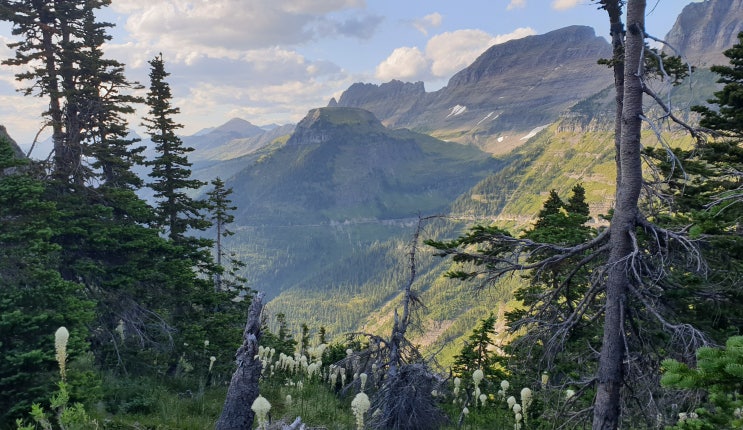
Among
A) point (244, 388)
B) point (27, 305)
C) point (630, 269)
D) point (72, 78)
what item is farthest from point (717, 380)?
point (72, 78)

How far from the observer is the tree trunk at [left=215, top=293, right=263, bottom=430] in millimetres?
6160

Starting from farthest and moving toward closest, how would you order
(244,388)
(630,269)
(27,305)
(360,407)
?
1. (27,305)
2. (244,388)
3. (630,269)
4. (360,407)

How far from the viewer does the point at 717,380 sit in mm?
3150

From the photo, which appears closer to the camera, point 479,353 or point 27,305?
point 27,305

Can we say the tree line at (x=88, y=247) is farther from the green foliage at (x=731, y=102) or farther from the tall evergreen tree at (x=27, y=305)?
the green foliage at (x=731, y=102)

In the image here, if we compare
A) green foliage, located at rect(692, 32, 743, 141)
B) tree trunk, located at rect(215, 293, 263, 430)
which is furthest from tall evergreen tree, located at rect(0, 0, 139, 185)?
green foliage, located at rect(692, 32, 743, 141)

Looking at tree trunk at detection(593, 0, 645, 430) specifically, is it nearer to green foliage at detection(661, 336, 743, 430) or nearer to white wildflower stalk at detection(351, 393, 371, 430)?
green foliage at detection(661, 336, 743, 430)

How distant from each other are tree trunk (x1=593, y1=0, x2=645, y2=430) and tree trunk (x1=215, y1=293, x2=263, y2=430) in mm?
5125

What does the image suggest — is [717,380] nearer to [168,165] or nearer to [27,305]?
[27,305]

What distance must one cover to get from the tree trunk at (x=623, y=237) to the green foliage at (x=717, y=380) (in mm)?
2716

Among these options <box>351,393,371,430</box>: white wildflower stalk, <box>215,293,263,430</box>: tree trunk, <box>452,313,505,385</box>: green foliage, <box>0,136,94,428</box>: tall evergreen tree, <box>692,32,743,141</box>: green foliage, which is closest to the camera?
<box>351,393,371,430</box>: white wildflower stalk

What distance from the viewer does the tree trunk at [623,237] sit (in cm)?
588

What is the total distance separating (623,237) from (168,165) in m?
22.4

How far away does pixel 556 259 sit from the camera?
6.50m
